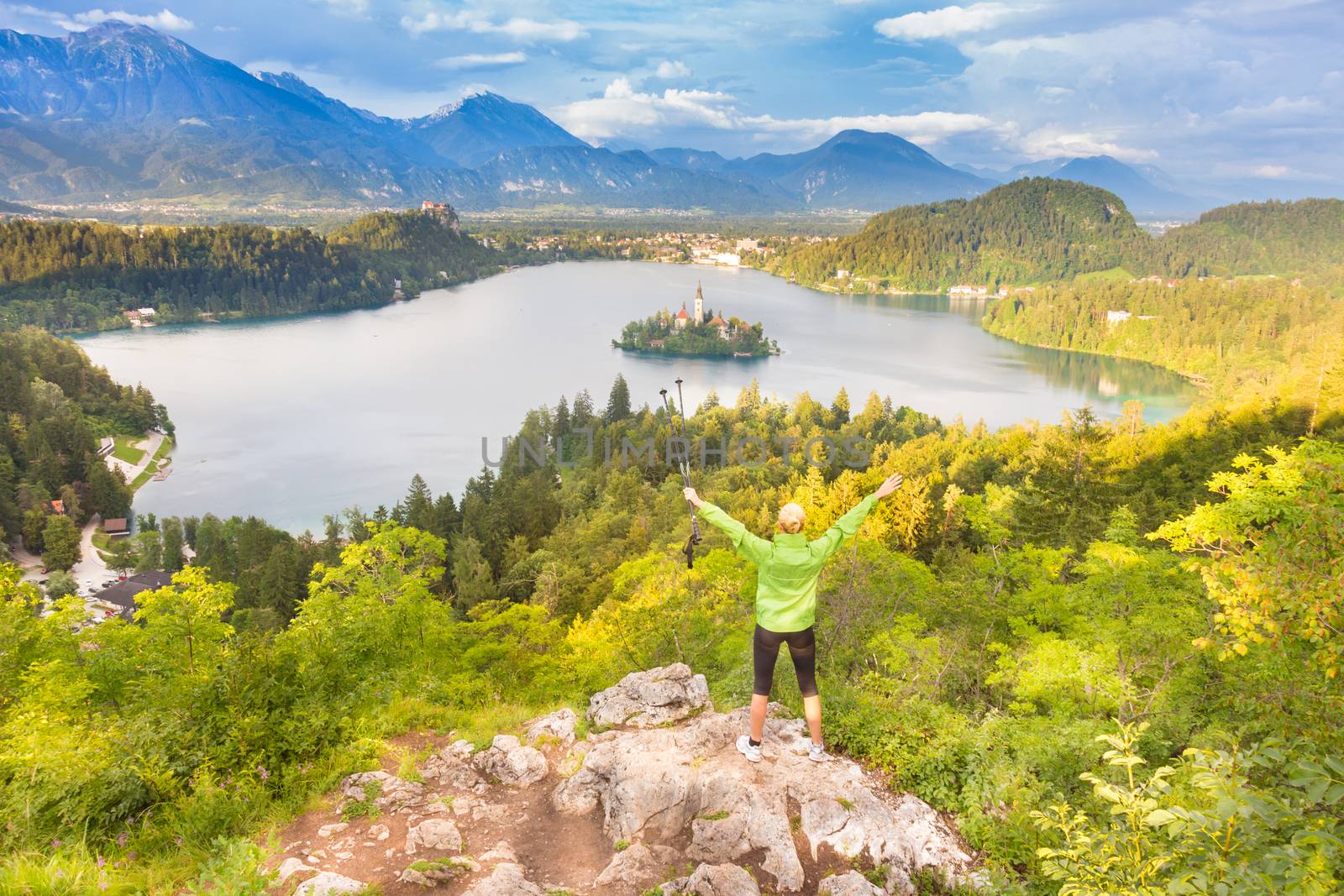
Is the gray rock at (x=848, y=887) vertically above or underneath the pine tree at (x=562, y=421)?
above

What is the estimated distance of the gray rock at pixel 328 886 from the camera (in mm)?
3701

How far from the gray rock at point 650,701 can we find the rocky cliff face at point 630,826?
0.36m

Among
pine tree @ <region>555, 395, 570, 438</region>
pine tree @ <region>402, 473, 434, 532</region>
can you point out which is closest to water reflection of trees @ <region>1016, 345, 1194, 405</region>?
pine tree @ <region>555, 395, 570, 438</region>

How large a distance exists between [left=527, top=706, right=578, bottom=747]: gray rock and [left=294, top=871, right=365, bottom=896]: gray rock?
1978 mm

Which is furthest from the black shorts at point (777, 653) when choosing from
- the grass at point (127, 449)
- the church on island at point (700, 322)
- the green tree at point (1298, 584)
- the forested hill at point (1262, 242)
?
the forested hill at point (1262, 242)

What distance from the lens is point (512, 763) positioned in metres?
5.34

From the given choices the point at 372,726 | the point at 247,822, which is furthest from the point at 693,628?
the point at 247,822

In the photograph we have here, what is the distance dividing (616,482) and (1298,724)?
35.7m

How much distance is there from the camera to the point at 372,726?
5793 mm

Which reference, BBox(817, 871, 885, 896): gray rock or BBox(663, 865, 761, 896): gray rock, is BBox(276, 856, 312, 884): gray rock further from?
BBox(817, 871, 885, 896): gray rock

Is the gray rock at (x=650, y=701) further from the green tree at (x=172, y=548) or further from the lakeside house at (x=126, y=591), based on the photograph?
the green tree at (x=172, y=548)

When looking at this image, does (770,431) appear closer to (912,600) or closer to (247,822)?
(912,600)

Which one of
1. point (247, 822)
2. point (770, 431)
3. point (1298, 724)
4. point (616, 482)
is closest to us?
point (1298, 724)

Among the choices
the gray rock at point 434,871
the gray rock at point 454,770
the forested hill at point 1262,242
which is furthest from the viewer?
the forested hill at point 1262,242
